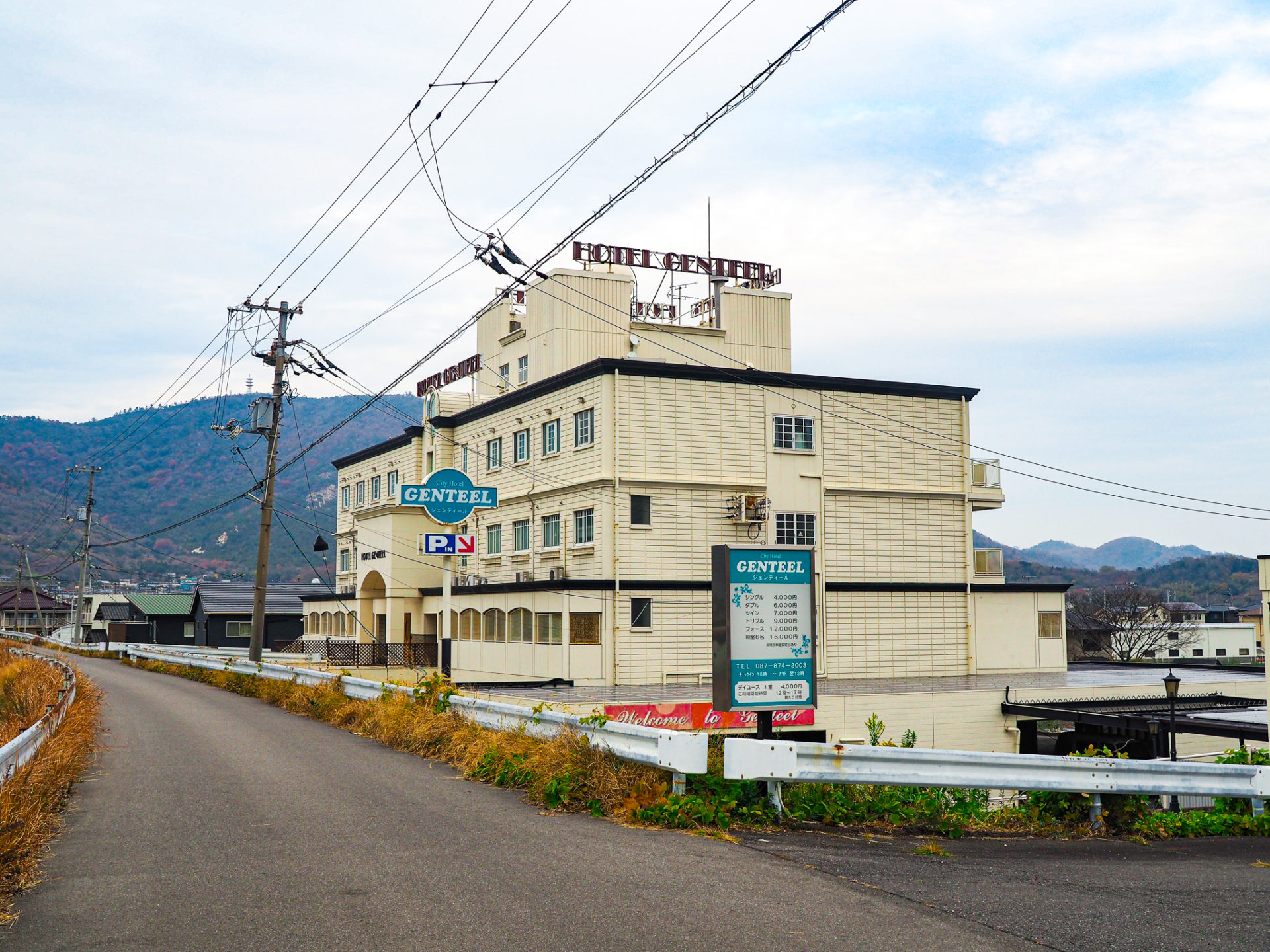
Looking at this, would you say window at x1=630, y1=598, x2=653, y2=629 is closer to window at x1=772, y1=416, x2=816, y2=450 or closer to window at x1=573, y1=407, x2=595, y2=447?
window at x1=573, y1=407, x2=595, y2=447

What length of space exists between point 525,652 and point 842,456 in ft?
43.4

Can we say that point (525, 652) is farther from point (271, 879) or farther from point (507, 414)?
point (271, 879)

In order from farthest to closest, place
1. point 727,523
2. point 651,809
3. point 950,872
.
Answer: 1. point 727,523
2. point 651,809
3. point 950,872

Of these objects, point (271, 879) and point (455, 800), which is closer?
point (271, 879)

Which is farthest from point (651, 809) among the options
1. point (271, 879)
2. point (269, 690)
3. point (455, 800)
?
point (269, 690)

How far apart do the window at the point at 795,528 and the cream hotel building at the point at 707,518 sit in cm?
6

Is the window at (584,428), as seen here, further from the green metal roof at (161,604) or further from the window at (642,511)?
the green metal roof at (161,604)

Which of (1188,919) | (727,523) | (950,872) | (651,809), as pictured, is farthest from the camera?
(727,523)

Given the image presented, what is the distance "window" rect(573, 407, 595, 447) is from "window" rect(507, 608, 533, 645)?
6151mm

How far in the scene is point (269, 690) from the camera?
78.3 ft

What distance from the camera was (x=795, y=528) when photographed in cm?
3803

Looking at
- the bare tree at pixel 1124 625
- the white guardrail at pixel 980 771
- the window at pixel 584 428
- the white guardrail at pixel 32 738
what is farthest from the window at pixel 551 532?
the bare tree at pixel 1124 625

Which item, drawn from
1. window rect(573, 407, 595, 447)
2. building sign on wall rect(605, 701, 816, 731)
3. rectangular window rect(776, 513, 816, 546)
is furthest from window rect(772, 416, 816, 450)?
building sign on wall rect(605, 701, 816, 731)

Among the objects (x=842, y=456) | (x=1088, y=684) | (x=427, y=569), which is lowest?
(x=1088, y=684)
